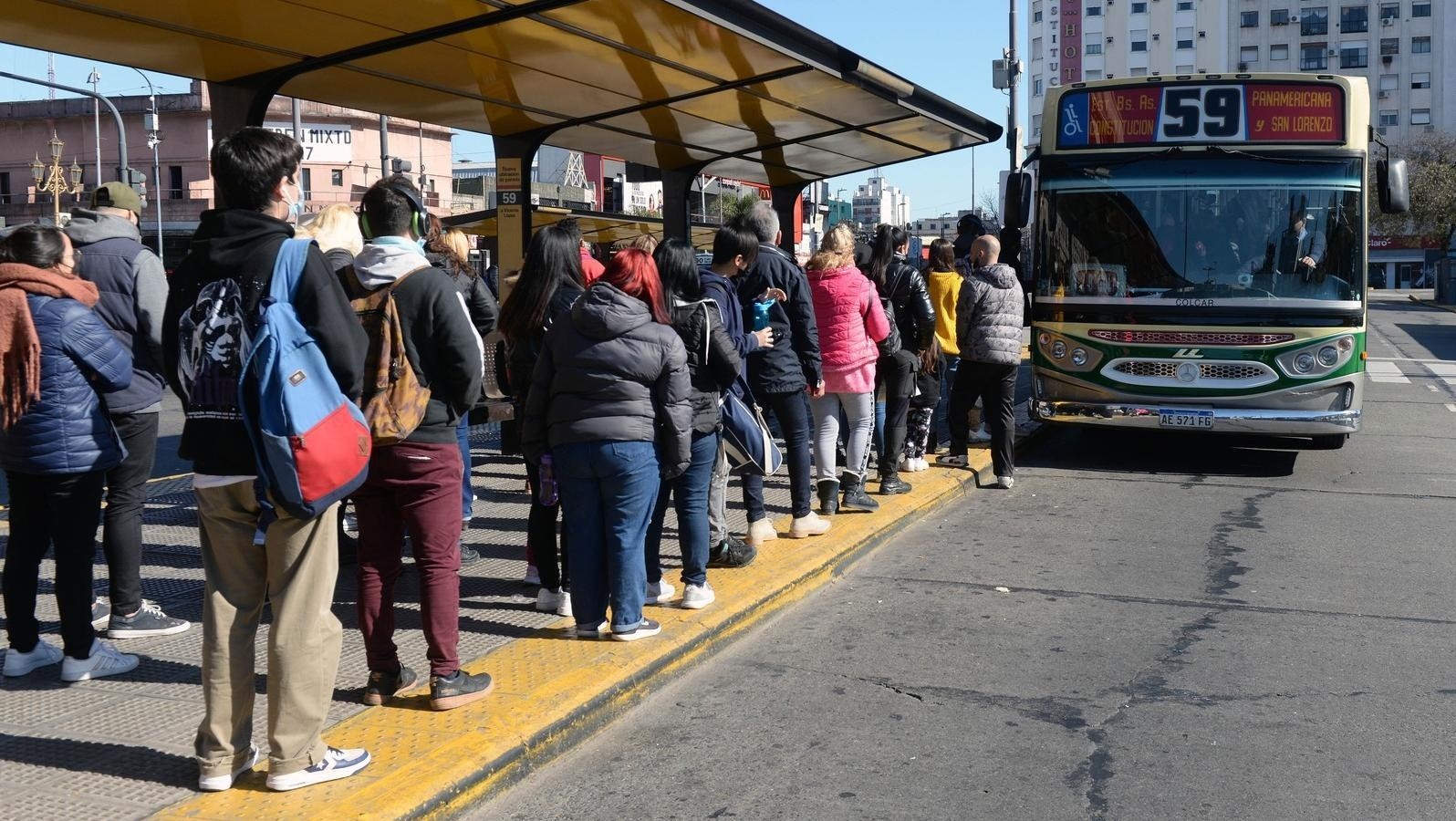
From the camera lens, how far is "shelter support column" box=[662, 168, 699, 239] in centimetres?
1245

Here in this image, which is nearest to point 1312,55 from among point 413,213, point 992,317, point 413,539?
point 992,317

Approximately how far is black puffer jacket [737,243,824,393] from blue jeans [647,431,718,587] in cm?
131

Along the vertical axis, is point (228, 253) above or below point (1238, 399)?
above

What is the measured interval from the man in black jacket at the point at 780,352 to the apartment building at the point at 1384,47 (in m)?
100

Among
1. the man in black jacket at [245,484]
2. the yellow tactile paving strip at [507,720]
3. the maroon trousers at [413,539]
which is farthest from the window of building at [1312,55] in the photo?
the man in black jacket at [245,484]

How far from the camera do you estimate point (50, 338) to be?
15.6 ft

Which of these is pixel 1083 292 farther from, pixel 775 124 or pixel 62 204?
pixel 62 204

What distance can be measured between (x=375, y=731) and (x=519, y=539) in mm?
3258

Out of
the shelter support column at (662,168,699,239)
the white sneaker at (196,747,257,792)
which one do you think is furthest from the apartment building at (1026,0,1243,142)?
the white sneaker at (196,747,257,792)

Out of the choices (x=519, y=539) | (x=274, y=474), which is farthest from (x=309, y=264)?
(x=519, y=539)

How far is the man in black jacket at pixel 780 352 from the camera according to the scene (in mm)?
7158

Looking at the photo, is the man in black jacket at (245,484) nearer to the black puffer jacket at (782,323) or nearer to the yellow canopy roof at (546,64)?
the yellow canopy roof at (546,64)

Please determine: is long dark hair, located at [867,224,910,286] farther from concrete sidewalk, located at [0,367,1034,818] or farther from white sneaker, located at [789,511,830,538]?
concrete sidewalk, located at [0,367,1034,818]

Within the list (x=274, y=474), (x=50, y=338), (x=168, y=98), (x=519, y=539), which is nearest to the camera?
(x=274, y=474)
